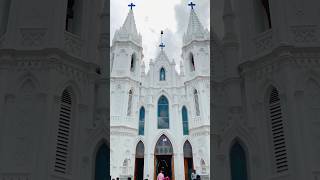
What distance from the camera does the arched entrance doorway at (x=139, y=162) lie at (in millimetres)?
31916

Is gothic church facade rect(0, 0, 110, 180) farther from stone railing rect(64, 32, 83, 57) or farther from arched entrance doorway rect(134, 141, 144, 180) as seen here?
arched entrance doorway rect(134, 141, 144, 180)

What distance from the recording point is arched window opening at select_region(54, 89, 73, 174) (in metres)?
13.4

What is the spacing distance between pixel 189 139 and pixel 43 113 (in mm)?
21082

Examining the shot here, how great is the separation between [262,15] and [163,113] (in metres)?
19.4

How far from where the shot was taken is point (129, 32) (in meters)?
36.4

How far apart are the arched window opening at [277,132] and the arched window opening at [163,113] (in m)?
20.1

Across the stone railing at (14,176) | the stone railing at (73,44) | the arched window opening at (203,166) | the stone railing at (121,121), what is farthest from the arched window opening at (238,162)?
the stone railing at (121,121)

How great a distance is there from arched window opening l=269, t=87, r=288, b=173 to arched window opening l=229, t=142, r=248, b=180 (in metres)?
1.16

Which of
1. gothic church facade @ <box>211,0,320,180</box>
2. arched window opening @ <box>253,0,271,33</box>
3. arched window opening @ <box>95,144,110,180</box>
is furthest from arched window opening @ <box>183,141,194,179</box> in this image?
arched window opening @ <box>95,144,110,180</box>

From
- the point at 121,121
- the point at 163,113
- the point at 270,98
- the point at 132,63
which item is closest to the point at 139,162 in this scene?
the point at 121,121

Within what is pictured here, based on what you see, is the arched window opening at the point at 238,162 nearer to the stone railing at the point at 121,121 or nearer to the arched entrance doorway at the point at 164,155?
the arched entrance doorway at the point at 164,155

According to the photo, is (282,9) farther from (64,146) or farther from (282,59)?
(64,146)

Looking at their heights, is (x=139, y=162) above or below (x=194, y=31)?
below

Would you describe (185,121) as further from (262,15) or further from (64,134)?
(64,134)
